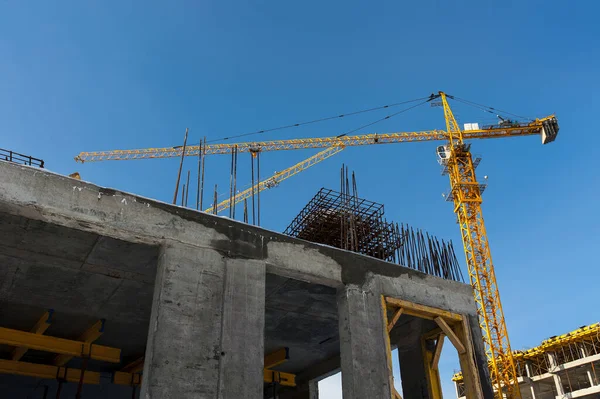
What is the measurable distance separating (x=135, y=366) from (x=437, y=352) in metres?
9.23

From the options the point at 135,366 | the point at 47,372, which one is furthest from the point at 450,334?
the point at 47,372

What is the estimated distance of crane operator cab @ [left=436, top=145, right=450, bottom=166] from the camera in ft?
191

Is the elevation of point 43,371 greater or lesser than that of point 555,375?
lesser

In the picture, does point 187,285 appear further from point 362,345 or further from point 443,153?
point 443,153

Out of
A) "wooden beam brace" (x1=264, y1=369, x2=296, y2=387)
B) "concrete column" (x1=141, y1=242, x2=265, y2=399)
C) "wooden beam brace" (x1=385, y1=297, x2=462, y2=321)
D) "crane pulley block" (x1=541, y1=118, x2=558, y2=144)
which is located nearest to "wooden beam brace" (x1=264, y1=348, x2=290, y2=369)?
"wooden beam brace" (x1=264, y1=369, x2=296, y2=387)

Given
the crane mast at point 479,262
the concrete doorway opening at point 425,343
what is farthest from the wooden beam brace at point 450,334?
the crane mast at point 479,262

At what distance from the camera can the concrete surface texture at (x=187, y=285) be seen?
32.0 ft

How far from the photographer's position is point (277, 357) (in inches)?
667

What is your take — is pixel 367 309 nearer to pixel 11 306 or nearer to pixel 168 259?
pixel 168 259

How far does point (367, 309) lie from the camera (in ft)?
40.4

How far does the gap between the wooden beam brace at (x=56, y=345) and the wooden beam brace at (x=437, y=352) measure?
8848 millimetres

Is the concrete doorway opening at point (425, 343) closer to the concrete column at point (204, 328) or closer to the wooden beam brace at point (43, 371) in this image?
the concrete column at point (204, 328)

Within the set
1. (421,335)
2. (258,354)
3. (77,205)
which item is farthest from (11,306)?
(421,335)

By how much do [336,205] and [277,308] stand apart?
4504 millimetres
